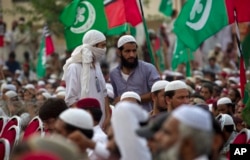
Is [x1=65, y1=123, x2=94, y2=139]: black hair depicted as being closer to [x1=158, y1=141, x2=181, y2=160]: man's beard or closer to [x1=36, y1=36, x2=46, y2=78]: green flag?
[x1=158, y1=141, x2=181, y2=160]: man's beard

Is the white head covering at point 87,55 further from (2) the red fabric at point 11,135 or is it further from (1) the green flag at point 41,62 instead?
(1) the green flag at point 41,62

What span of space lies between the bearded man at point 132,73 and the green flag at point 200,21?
105 inches

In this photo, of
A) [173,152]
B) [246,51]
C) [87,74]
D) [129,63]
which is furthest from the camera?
[246,51]

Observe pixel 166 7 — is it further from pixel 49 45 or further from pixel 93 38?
pixel 93 38

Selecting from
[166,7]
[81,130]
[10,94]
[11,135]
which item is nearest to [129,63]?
[11,135]

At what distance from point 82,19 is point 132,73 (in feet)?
13.7

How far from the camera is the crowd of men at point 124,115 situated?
803 cm

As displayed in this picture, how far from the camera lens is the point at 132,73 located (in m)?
15.6

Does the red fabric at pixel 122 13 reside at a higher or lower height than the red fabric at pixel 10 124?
higher

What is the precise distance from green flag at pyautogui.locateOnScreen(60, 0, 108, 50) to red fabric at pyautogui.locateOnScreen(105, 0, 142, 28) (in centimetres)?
41

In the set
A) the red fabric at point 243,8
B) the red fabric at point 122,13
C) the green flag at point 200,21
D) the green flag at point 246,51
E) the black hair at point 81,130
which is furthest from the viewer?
the red fabric at point 122,13

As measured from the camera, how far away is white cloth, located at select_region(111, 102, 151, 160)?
9.34m

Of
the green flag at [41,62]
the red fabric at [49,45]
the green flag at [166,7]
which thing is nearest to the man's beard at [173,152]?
the red fabric at [49,45]

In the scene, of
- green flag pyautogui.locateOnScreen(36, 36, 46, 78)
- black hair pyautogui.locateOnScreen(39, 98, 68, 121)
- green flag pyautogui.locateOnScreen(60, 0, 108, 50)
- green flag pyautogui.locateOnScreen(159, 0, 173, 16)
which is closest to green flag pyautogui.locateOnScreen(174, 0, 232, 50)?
green flag pyautogui.locateOnScreen(60, 0, 108, 50)
